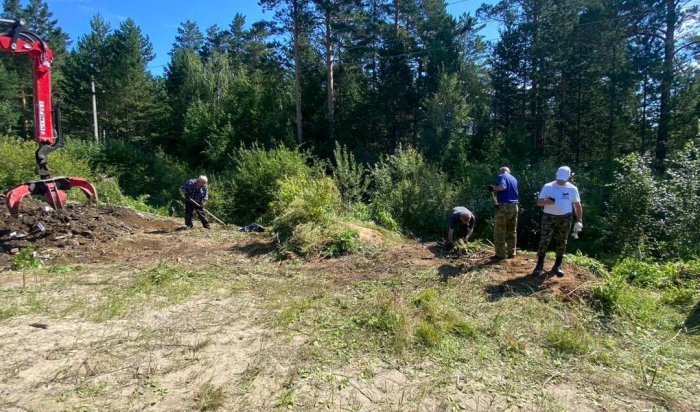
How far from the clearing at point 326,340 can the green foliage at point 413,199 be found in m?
6.24

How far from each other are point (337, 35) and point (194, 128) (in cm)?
1073

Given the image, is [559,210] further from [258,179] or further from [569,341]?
[258,179]

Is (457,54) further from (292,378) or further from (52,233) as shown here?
(292,378)

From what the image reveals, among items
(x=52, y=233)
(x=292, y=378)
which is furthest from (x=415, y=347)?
(x=52, y=233)

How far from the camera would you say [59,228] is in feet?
26.4

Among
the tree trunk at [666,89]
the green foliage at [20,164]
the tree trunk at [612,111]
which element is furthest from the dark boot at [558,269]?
the tree trunk at [612,111]

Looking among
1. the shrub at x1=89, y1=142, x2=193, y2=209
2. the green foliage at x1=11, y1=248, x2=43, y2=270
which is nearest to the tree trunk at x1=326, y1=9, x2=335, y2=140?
the shrub at x1=89, y1=142, x2=193, y2=209

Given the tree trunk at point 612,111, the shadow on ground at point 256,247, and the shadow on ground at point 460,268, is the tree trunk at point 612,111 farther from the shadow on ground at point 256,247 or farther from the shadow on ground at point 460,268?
the shadow on ground at point 256,247

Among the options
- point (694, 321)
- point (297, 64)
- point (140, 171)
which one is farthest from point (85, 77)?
point (694, 321)

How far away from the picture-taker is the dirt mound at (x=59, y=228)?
296 inches

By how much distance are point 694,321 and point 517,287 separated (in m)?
1.94

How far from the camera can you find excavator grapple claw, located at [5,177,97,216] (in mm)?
7654

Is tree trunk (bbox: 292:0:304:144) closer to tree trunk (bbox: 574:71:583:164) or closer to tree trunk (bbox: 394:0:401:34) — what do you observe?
tree trunk (bbox: 394:0:401:34)

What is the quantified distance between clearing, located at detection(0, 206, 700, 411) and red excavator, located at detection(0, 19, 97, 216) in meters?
1.73
